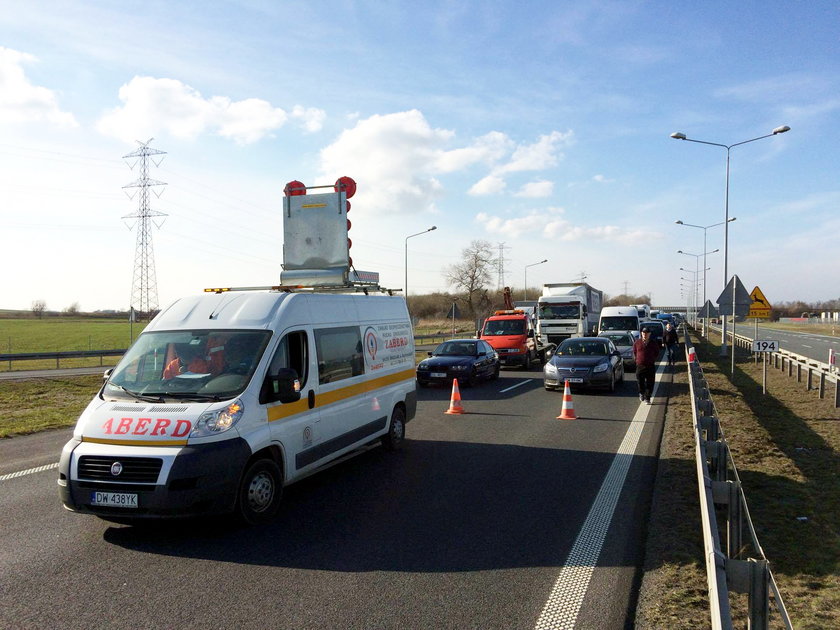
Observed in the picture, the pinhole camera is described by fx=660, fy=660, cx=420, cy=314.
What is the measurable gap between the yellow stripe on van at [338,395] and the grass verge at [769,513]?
366 cm

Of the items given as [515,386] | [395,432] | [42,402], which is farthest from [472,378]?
[42,402]

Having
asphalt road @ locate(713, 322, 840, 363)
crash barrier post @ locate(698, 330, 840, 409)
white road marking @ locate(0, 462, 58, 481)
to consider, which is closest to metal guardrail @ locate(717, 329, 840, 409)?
crash barrier post @ locate(698, 330, 840, 409)

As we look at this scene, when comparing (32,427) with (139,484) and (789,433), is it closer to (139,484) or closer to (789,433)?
(139,484)

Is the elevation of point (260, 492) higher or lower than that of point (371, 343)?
lower

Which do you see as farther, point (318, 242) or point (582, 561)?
point (318, 242)

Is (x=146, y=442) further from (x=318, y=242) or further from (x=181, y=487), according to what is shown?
(x=318, y=242)

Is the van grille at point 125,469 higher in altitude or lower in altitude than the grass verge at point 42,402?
higher

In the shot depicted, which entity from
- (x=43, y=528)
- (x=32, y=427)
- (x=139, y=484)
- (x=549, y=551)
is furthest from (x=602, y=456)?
(x=32, y=427)

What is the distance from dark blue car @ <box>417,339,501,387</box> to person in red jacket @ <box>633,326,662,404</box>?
5087 mm

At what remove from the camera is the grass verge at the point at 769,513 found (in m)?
4.57

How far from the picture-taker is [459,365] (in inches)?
731

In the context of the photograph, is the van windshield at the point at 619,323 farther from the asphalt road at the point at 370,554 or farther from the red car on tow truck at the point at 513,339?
the asphalt road at the point at 370,554

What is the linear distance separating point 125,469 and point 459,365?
526 inches

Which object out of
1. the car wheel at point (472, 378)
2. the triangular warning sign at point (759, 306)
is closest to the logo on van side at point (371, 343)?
the car wheel at point (472, 378)
